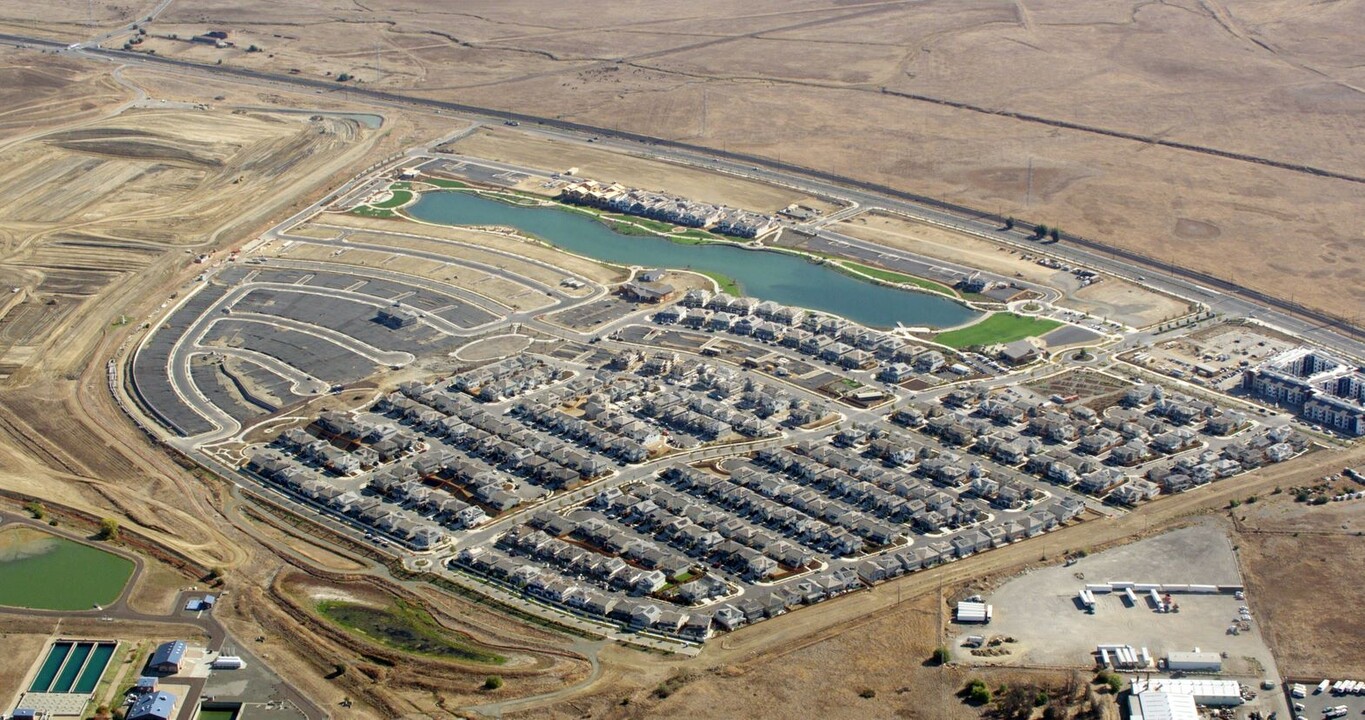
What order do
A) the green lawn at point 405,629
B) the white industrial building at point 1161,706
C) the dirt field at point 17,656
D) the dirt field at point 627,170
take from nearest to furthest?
1. the white industrial building at point 1161,706
2. the dirt field at point 17,656
3. the green lawn at point 405,629
4. the dirt field at point 627,170

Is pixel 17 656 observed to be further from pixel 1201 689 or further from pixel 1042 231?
pixel 1042 231

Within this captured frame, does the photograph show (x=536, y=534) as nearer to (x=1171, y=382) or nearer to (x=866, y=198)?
(x=1171, y=382)

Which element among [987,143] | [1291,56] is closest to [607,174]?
[987,143]

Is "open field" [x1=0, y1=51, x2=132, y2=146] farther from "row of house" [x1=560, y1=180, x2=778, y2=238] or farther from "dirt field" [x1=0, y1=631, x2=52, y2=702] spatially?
"dirt field" [x1=0, y1=631, x2=52, y2=702]

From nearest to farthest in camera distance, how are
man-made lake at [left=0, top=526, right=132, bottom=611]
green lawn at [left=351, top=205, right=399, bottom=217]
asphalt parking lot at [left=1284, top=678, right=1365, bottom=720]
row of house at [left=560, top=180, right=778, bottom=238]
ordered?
asphalt parking lot at [left=1284, top=678, right=1365, bottom=720], man-made lake at [left=0, top=526, right=132, bottom=611], row of house at [left=560, top=180, right=778, bottom=238], green lawn at [left=351, top=205, right=399, bottom=217]

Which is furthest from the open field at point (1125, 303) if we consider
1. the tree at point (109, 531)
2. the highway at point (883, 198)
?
the tree at point (109, 531)

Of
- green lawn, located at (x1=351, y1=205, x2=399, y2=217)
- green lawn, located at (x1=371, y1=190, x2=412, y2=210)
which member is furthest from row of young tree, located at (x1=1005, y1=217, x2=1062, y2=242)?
green lawn, located at (x1=371, y1=190, x2=412, y2=210)

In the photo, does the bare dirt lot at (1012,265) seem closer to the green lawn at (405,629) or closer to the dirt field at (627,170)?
the dirt field at (627,170)
